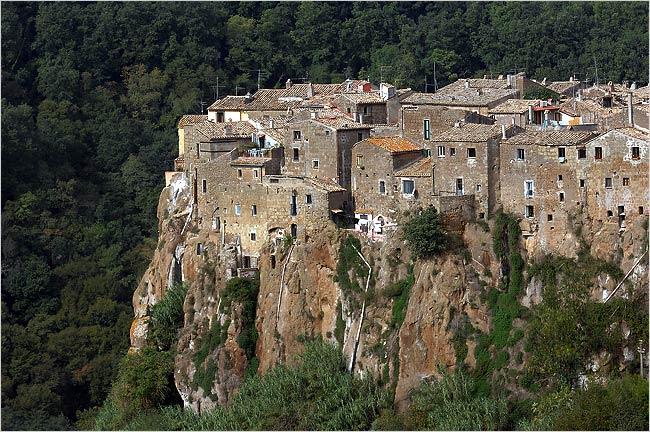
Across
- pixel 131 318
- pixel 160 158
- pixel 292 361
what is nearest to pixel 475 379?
pixel 292 361

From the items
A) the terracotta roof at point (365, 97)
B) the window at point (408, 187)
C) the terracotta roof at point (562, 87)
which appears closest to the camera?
the window at point (408, 187)

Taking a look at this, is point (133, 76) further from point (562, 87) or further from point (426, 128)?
point (426, 128)

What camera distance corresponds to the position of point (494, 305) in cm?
5028

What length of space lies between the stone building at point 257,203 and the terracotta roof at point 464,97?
4.43 metres

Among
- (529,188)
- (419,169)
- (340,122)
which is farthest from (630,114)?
(340,122)

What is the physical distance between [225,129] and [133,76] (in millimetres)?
31347

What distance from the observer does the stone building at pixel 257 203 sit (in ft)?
172

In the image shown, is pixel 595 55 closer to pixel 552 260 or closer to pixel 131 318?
pixel 131 318

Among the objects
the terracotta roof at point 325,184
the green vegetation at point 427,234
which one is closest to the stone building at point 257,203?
the terracotta roof at point 325,184

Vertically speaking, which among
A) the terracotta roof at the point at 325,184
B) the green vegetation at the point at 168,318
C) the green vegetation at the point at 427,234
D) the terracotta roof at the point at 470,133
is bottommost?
the green vegetation at the point at 168,318

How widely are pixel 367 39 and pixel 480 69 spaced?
6.30 meters

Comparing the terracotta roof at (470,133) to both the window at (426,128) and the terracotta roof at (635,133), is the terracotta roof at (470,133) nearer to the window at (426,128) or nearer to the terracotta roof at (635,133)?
the window at (426,128)

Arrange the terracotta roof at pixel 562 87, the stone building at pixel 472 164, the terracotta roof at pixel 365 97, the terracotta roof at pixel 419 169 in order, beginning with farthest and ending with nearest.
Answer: the terracotta roof at pixel 562 87 < the terracotta roof at pixel 365 97 < the terracotta roof at pixel 419 169 < the stone building at pixel 472 164

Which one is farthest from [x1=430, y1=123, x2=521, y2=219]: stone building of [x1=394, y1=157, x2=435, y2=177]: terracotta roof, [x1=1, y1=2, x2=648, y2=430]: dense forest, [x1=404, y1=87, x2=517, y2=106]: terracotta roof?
[x1=1, y1=2, x2=648, y2=430]: dense forest
